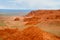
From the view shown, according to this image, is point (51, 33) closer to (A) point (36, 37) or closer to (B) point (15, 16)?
(A) point (36, 37)

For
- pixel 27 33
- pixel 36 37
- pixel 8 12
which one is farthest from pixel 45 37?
pixel 8 12

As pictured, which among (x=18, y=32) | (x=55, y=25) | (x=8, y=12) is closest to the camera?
(x=18, y=32)

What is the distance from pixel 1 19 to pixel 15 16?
153 cm

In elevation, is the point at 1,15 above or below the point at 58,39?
A: above

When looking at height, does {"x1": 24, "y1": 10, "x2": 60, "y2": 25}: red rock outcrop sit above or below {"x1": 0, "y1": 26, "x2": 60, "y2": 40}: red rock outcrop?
below

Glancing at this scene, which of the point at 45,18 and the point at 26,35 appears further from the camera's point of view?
the point at 45,18

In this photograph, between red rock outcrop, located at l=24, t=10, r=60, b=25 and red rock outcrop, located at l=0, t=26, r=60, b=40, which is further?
red rock outcrop, located at l=24, t=10, r=60, b=25

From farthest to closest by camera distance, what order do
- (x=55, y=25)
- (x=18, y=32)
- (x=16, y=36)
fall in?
1. (x=55, y=25)
2. (x=18, y=32)
3. (x=16, y=36)

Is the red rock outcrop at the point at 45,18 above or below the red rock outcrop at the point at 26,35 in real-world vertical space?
below

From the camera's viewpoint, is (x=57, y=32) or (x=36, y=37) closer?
(x=36, y=37)

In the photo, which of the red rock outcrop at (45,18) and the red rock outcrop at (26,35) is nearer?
the red rock outcrop at (26,35)

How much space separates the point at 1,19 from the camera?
6.28m

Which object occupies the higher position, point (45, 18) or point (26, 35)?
point (26, 35)

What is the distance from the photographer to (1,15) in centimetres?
664
